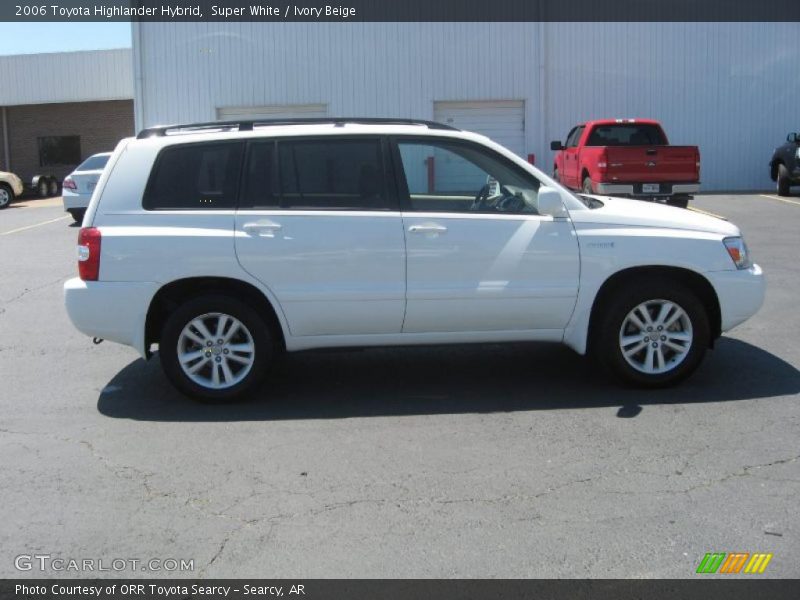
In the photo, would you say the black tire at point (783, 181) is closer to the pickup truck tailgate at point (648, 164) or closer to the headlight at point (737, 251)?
the pickup truck tailgate at point (648, 164)

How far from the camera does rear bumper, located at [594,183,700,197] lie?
15062 millimetres

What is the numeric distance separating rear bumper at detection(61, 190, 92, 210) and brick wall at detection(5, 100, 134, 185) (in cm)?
1646

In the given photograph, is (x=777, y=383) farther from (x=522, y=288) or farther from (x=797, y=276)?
(x=797, y=276)

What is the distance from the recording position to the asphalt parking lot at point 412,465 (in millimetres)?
4059

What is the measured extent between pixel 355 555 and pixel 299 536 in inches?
13.3

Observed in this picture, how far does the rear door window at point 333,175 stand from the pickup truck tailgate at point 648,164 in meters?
9.65

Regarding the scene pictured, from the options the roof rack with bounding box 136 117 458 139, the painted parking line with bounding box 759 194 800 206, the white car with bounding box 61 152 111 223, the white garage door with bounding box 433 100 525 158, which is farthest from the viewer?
the white garage door with bounding box 433 100 525 158

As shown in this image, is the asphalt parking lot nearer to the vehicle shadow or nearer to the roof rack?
the vehicle shadow

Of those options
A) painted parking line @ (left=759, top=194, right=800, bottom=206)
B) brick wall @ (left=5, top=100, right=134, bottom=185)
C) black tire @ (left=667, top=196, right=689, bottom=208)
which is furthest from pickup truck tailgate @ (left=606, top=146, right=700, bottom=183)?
brick wall @ (left=5, top=100, right=134, bottom=185)

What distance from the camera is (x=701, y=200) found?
2066 centimetres

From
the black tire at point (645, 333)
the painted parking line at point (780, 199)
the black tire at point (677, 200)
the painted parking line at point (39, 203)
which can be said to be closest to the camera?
the black tire at point (645, 333)

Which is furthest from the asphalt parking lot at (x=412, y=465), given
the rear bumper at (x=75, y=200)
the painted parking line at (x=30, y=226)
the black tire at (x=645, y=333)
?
the painted parking line at (x=30, y=226)
